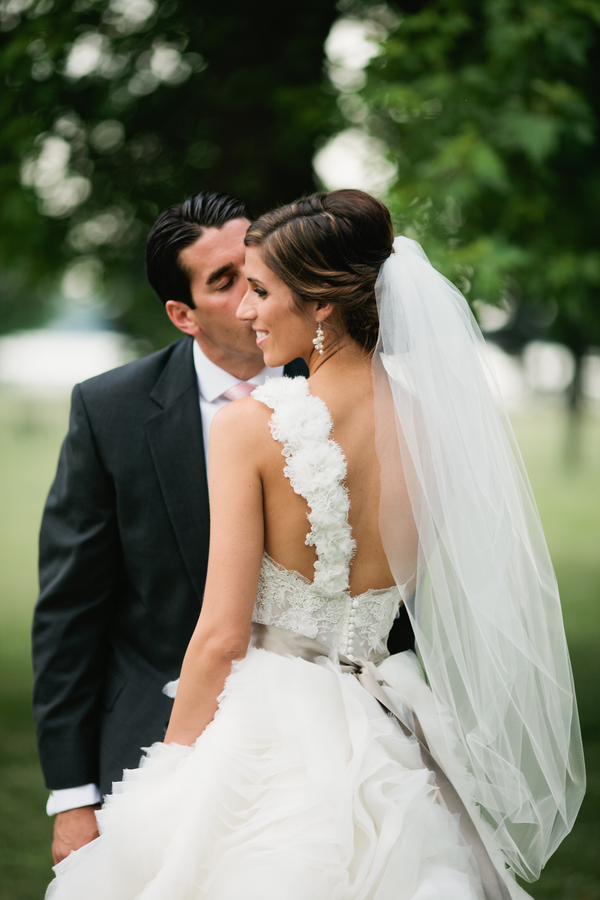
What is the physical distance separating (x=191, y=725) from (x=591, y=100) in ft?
13.7

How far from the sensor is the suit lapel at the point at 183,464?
2.51 m

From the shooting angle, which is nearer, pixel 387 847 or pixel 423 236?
pixel 387 847

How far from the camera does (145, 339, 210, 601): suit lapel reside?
2506mm

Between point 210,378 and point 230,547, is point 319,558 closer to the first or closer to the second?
point 230,547

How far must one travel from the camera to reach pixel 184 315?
2.85 metres

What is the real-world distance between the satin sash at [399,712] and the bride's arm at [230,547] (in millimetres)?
122

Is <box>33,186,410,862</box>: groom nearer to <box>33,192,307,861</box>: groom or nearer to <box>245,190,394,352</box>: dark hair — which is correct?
<box>33,192,307,861</box>: groom

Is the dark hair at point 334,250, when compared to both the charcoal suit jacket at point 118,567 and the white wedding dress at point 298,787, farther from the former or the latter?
the charcoal suit jacket at point 118,567

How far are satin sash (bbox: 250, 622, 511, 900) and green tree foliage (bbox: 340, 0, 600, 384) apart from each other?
203 centimetres

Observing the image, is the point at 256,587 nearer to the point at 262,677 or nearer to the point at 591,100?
the point at 262,677


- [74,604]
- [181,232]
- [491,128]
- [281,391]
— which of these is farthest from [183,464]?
[491,128]

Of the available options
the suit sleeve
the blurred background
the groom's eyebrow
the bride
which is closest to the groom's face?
the groom's eyebrow

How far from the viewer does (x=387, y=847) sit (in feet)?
5.51

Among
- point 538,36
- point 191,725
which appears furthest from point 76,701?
point 538,36
